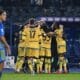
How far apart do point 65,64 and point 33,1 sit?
9.04 metres

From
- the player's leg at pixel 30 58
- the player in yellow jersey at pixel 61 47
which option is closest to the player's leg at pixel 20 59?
the player's leg at pixel 30 58

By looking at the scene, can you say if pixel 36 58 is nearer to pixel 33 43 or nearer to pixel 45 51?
pixel 45 51

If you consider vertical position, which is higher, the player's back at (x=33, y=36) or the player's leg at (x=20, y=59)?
the player's back at (x=33, y=36)

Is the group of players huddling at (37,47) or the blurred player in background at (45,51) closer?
the group of players huddling at (37,47)

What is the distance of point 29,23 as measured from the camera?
2042 cm

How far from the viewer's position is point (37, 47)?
66.0 feet

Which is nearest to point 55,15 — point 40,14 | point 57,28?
point 40,14

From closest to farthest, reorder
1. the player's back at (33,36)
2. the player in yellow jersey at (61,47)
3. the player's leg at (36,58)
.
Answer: the player's back at (33,36) < the player's leg at (36,58) < the player in yellow jersey at (61,47)

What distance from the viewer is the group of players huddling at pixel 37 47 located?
20109 millimetres

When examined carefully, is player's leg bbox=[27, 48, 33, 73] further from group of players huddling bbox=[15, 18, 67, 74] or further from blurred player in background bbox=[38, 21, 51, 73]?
blurred player in background bbox=[38, 21, 51, 73]

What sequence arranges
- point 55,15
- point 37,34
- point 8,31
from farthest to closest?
point 55,15, point 8,31, point 37,34

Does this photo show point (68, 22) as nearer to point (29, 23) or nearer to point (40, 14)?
point (40, 14)

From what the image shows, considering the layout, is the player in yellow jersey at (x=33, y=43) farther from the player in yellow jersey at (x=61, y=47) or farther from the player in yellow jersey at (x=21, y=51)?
the player in yellow jersey at (x=61, y=47)

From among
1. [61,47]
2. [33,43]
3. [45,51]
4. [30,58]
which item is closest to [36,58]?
[30,58]
